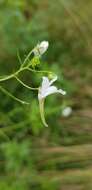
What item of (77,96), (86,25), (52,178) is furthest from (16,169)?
(86,25)

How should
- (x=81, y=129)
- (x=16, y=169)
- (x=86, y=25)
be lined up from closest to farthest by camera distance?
(x=16, y=169) → (x=81, y=129) → (x=86, y=25)

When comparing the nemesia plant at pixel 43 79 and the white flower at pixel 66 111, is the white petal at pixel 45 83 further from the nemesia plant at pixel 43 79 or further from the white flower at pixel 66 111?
the white flower at pixel 66 111

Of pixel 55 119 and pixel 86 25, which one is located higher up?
pixel 86 25

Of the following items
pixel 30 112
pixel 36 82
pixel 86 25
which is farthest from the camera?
pixel 86 25

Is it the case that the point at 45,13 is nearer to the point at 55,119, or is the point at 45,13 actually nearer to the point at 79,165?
the point at 55,119

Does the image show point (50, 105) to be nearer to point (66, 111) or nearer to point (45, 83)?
point (66, 111)

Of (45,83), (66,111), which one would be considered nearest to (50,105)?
(66,111)

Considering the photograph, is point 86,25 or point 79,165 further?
point 86,25

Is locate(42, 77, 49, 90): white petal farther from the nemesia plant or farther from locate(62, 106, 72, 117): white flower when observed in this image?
locate(62, 106, 72, 117): white flower

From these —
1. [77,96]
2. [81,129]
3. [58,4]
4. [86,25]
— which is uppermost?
[58,4]
